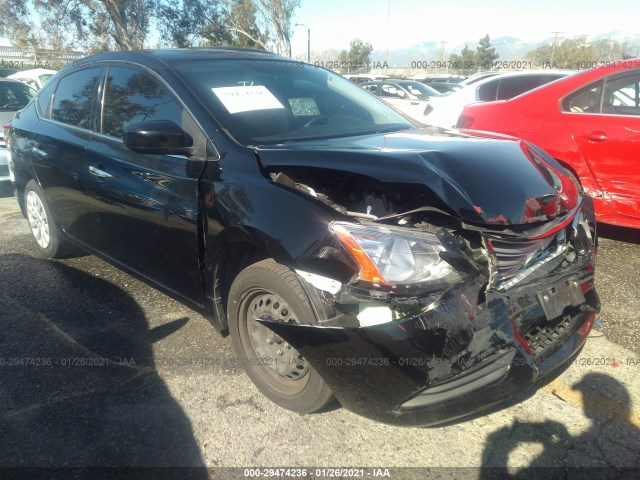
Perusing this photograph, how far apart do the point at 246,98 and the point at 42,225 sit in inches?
107

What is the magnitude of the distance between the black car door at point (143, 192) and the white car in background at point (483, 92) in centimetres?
404

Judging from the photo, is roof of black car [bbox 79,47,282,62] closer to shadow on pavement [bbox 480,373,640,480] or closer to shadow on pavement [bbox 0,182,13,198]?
shadow on pavement [bbox 480,373,640,480]

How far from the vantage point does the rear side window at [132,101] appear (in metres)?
2.83

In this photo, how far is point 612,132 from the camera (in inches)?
157

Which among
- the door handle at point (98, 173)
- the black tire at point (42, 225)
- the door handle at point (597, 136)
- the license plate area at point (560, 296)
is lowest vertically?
the black tire at point (42, 225)

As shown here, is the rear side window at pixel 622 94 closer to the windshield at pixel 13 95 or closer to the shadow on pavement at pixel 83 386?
the shadow on pavement at pixel 83 386

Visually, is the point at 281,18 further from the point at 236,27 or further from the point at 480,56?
the point at 480,56

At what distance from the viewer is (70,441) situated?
2281 millimetres

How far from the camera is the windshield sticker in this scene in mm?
2738

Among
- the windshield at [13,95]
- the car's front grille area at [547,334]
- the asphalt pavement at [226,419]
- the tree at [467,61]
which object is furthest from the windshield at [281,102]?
the tree at [467,61]

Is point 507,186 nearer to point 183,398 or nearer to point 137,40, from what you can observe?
point 183,398

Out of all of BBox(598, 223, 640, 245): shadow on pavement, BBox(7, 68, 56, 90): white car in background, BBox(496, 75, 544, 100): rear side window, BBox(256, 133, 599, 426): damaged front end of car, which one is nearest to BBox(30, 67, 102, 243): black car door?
BBox(256, 133, 599, 426): damaged front end of car

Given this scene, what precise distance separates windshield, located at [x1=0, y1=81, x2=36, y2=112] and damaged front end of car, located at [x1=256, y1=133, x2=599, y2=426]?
7895 mm

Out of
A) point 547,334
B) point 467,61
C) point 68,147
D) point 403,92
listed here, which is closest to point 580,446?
point 547,334
